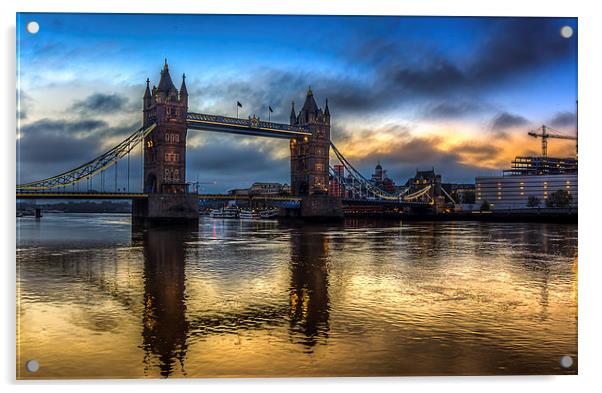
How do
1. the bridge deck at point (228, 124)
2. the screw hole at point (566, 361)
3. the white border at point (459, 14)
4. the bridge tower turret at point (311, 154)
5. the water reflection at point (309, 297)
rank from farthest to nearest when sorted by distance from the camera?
the bridge tower turret at point (311, 154), the bridge deck at point (228, 124), the water reflection at point (309, 297), the screw hole at point (566, 361), the white border at point (459, 14)

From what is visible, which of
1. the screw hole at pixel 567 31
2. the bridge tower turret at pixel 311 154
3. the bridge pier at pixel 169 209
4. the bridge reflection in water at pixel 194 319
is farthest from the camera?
the bridge tower turret at pixel 311 154

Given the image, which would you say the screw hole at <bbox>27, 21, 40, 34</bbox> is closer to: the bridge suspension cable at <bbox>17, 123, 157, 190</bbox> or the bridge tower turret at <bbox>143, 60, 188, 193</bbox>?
the bridge suspension cable at <bbox>17, 123, 157, 190</bbox>

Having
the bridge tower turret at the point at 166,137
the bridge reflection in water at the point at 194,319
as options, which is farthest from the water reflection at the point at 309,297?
the bridge tower turret at the point at 166,137

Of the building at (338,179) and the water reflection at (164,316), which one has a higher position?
the building at (338,179)

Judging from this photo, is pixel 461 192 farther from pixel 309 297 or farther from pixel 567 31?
pixel 567 31

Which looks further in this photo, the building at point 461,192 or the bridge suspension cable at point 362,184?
the building at point 461,192

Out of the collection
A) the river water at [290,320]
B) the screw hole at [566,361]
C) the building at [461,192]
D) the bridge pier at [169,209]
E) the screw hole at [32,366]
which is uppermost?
the building at [461,192]

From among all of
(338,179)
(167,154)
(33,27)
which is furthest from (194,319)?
(338,179)

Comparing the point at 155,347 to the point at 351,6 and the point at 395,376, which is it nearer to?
the point at 395,376

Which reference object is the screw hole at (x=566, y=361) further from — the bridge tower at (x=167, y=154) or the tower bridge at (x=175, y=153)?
the bridge tower at (x=167, y=154)
